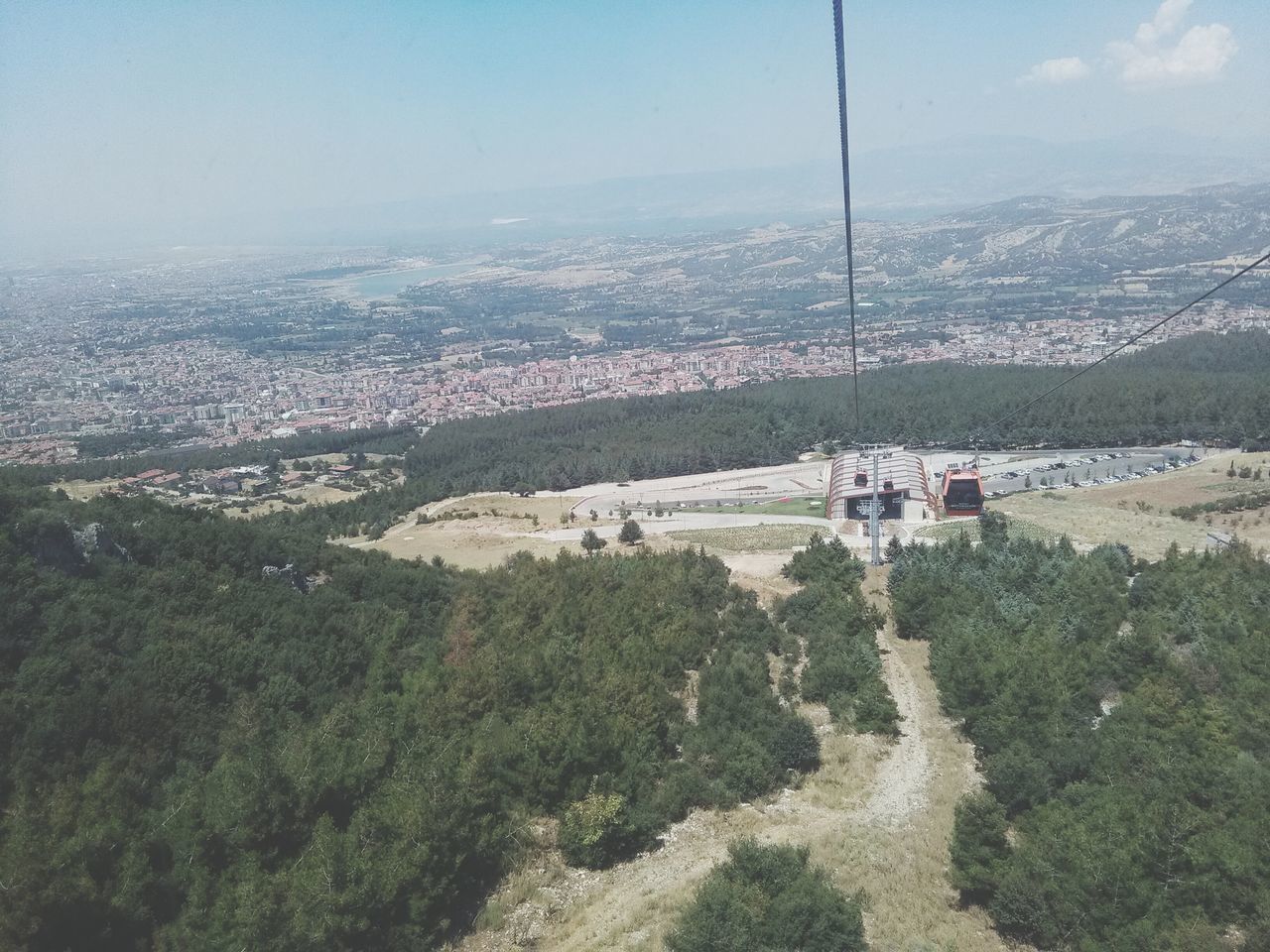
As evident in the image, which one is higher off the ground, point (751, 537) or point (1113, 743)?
point (1113, 743)

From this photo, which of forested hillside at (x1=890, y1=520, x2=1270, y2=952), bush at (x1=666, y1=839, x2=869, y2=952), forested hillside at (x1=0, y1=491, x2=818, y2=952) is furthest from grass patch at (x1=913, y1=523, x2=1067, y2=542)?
bush at (x1=666, y1=839, x2=869, y2=952)

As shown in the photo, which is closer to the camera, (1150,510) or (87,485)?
(1150,510)

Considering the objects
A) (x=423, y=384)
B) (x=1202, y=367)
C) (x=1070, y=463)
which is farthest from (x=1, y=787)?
(x=423, y=384)

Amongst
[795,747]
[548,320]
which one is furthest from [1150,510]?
[548,320]

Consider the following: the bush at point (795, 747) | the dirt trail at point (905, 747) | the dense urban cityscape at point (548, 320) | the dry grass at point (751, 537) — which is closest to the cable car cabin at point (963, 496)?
the dry grass at point (751, 537)

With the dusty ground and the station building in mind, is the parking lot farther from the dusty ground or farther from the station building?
the station building

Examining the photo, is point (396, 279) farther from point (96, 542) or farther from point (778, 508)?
point (96, 542)
